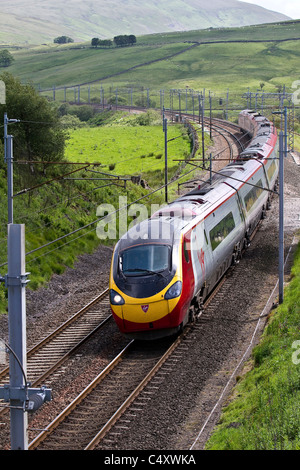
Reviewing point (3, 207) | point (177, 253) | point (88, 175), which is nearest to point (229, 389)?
point (177, 253)

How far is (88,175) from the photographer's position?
1652 inches

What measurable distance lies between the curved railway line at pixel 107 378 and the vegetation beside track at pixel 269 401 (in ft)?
4.01

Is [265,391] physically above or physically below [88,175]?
below

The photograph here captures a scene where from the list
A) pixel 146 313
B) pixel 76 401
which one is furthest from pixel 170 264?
pixel 76 401

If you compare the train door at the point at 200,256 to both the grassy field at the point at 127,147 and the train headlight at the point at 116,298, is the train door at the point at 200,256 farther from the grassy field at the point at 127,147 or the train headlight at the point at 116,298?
the grassy field at the point at 127,147

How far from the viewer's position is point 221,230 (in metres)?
26.2

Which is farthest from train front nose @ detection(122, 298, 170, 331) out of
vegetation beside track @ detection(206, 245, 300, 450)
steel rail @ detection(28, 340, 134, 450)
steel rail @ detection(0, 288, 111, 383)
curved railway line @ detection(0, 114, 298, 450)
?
vegetation beside track @ detection(206, 245, 300, 450)

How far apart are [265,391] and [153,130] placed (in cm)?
7402

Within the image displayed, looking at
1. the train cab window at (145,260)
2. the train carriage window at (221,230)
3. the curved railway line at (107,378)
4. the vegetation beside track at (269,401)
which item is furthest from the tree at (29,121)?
the vegetation beside track at (269,401)

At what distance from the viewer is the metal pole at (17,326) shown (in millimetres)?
11734

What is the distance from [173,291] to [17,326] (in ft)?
28.3

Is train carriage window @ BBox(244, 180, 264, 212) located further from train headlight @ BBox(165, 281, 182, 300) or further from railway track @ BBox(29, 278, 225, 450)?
train headlight @ BBox(165, 281, 182, 300)

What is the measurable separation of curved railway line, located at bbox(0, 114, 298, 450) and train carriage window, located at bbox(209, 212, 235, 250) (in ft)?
7.13
